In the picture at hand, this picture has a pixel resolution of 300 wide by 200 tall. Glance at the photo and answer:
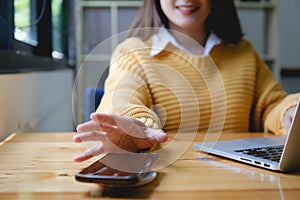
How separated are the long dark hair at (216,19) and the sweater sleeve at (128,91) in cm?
15

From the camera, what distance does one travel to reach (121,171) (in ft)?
1.65

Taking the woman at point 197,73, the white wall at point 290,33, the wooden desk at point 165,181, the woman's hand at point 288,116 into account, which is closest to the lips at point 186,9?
the woman at point 197,73

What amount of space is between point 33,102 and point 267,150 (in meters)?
0.79

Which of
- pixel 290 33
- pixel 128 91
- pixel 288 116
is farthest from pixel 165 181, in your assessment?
pixel 290 33

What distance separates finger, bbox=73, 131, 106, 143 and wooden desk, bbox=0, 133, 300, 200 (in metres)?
0.04

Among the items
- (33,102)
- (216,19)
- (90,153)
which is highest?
(216,19)

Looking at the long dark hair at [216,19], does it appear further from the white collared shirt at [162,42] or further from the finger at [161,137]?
the finger at [161,137]

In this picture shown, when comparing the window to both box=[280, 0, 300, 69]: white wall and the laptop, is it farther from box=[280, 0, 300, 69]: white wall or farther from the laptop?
box=[280, 0, 300, 69]: white wall

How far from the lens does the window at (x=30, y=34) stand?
1104 millimetres

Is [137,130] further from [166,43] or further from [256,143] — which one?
[166,43]

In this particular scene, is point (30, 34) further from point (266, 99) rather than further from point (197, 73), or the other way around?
point (266, 99)

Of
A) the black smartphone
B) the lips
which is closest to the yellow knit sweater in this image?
the lips

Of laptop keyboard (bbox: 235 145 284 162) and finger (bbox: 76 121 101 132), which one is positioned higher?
finger (bbox: 76 121 101 132)

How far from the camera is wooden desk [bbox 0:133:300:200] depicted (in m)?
0.47
